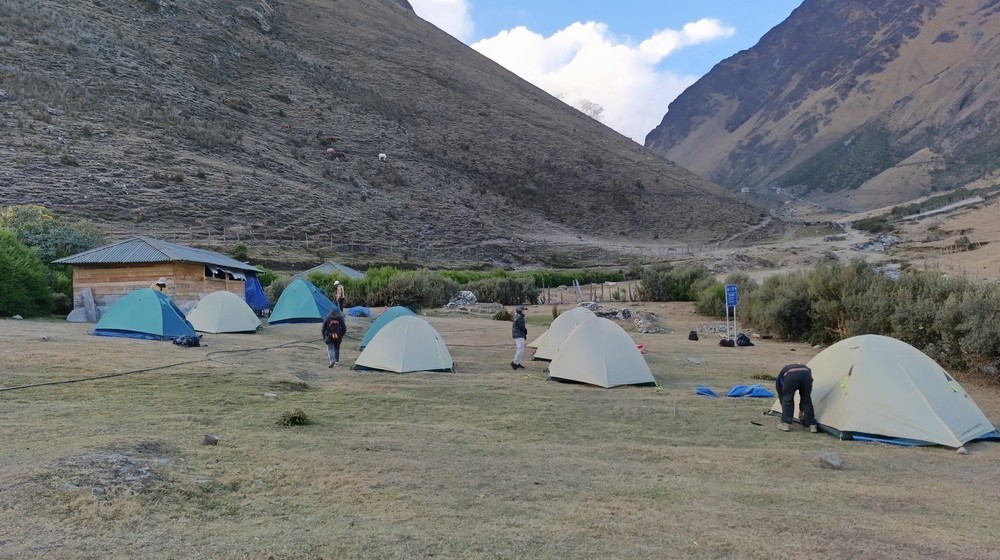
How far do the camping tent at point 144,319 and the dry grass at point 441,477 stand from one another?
4866 mm

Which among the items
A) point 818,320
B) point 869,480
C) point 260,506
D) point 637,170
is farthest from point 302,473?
point 637,170

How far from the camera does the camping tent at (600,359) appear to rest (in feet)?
43.0

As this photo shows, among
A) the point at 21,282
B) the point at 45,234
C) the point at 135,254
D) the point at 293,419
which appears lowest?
the point at 293,419

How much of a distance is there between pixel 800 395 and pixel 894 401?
1.07m

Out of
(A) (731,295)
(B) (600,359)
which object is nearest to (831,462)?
(B) (600,359)

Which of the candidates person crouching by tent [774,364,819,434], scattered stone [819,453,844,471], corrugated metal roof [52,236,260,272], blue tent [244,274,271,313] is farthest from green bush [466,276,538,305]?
scattered stone [819,453,844,471]

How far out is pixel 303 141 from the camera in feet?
192

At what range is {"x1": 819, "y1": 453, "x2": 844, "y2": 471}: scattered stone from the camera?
7738mm

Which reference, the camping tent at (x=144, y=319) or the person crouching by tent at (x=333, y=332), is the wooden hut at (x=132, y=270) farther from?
the person crouching by tent at (x=333, y=332)

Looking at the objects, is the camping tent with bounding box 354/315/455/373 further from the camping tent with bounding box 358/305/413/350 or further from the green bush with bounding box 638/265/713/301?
the green bush with bounding box 638/265/713/301

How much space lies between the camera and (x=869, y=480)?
735 cm

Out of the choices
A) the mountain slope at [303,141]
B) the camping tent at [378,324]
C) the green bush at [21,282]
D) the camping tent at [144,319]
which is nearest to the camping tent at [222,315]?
the camping tent at [144,319]

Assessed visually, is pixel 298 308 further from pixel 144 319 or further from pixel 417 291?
pixel 417 291

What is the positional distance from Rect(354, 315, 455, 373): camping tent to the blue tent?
612 inches
